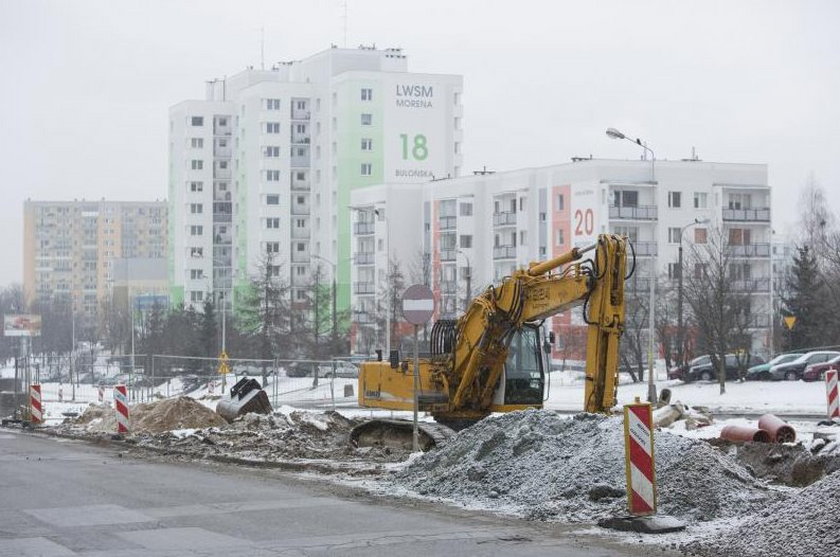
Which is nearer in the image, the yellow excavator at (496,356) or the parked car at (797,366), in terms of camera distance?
the yellow excavator at (496,356)

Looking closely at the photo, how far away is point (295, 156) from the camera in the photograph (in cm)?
12962

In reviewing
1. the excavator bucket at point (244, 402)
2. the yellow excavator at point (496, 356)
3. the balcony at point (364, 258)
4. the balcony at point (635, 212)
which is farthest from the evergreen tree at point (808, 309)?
the yellow excavator at point (496, 356)

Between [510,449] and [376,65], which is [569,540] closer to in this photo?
[510,449]

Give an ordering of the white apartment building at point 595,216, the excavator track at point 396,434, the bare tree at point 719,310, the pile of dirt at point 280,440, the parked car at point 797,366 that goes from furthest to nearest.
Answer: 1. the white apartment building at point 595,216
2. the parked car at point 797,366
3. the bare tree at point 719,310
4. the pile of dirt at point 280,440
5. the excavator track at point 396,434

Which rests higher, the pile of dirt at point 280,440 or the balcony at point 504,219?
the balcony at point 504,219

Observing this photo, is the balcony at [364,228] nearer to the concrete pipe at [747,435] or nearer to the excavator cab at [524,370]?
the excavator cab at [524,370]

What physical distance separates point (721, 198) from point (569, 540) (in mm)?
83030

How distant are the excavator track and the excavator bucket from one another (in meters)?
5.60

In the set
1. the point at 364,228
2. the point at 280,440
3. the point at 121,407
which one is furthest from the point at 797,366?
the point at 364,228

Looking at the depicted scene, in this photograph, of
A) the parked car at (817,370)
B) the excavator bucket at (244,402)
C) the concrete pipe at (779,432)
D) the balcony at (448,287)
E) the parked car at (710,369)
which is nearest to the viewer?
the concrete pipe at (779,432)

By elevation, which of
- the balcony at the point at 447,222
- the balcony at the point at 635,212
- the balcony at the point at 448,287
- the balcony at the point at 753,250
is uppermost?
the balcony at the point at 447,222

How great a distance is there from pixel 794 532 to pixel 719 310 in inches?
1762

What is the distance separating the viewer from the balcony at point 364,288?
366ft

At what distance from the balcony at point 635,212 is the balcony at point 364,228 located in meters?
26.9
